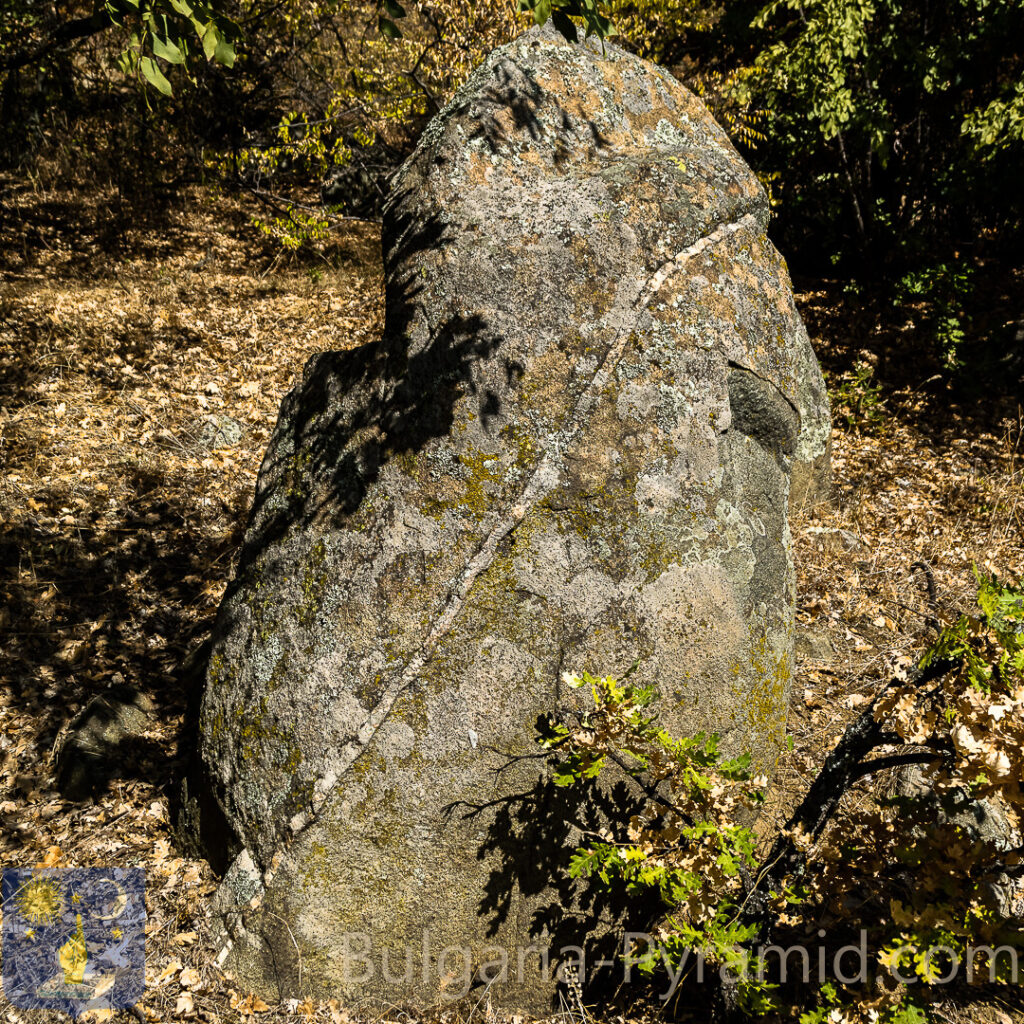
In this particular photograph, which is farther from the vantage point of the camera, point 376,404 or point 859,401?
point 859,401

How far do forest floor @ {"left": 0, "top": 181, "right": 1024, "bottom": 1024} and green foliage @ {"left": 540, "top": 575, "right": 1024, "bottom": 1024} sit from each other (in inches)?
26.3

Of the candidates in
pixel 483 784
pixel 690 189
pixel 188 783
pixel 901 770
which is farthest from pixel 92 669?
pixel 901 770

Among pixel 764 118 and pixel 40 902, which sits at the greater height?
pixel 764 118

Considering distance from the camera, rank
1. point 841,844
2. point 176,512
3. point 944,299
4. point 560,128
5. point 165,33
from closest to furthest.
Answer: point 165,33
point 841,844
point 560,128
point 176,512
point 944,299

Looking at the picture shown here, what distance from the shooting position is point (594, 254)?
298 centimetres

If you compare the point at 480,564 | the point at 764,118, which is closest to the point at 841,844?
the point at 480,564

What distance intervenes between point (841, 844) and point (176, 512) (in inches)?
172

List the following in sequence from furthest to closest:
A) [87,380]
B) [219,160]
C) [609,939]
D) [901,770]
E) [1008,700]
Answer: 1. [219,160]
2. [87,380]
3. [901,770]
4. [609,939]
5. [1008,700]

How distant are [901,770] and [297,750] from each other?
269cm

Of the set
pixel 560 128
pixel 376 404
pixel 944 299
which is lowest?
pixel 376 404

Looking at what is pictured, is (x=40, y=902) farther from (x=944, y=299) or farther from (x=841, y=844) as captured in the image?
(x=944, y=299)

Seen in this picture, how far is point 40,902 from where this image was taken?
9.91 ft

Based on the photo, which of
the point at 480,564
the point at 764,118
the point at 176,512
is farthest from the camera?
the point at 764,118

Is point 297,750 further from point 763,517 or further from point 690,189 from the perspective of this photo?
point 690,189
